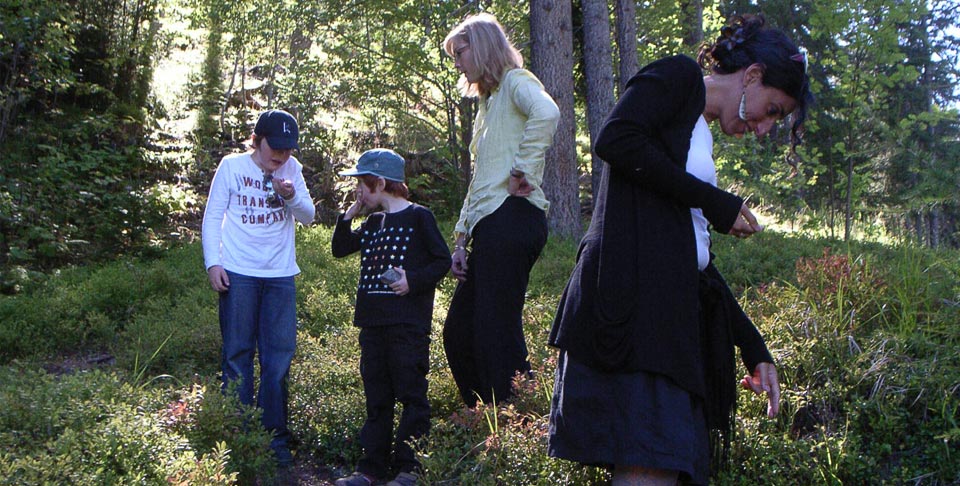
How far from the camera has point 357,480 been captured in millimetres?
4492

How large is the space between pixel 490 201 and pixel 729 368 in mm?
2113

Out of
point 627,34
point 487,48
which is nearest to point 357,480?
point 487,48

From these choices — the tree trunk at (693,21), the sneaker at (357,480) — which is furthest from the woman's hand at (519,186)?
the tree trunk at (693,21)

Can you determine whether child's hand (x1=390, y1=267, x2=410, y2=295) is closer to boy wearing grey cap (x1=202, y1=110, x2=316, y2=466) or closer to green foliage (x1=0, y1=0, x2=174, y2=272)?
boy wearing grey cap (x1=202, y1=110, x2=316, y2=466)

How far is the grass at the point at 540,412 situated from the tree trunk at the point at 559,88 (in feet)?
18.4

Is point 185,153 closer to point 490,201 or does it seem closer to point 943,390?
point 490,201

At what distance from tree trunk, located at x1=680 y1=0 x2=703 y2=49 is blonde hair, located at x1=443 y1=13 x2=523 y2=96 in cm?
1275

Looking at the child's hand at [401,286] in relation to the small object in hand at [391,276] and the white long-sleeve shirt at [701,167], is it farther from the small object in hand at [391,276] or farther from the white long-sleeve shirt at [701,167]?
the white long-sleeve shirt at [701,167]

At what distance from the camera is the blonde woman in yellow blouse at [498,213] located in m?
4.55

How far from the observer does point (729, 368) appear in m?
2.73

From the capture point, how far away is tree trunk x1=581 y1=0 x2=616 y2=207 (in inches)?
492

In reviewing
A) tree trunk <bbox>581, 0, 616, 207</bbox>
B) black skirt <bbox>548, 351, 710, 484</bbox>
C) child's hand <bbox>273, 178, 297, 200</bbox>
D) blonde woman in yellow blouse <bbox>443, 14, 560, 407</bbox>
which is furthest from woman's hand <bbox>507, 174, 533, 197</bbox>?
tree trunk <bbox>581, 0, 616, 207</bbox>

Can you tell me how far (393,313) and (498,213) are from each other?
2.44 ft

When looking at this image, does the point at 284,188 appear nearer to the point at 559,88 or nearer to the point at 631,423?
the point at 631,423
